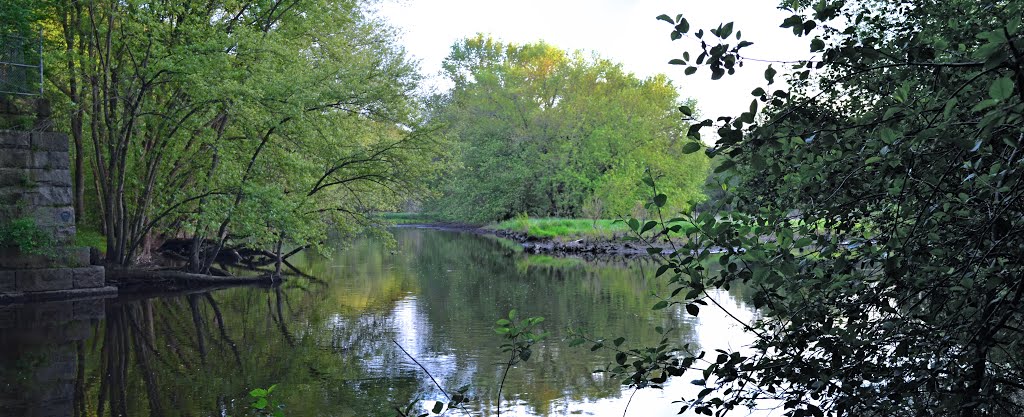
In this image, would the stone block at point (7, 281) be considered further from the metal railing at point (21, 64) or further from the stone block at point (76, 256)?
the metal railing at point (21, 64)

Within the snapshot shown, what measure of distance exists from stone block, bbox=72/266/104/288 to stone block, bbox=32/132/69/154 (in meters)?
2.35

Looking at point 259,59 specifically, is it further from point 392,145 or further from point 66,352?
point 66,352

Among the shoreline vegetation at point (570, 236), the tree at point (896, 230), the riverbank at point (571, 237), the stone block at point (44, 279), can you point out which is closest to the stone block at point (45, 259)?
the stone block at point (44, 279)

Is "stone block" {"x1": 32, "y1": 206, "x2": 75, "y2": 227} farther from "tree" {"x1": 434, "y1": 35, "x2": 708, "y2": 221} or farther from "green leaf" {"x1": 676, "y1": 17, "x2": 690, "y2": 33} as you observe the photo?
"tree" {"x1": 434, "y1": 35, "x2": 708, "y2": 221}

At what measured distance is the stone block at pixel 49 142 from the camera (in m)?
16.0

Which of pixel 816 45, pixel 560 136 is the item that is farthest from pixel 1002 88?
pixel 560 136

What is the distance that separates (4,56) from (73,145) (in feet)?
15.4

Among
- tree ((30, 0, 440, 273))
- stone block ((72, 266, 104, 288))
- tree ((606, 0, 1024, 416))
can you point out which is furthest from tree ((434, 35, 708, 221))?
tree ((606, 0, 1024, 416))

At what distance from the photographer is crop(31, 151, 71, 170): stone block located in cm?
1598

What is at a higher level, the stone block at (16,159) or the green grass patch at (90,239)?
the stone block at (16,159)

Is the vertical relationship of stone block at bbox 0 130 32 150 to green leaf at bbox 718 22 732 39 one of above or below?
above

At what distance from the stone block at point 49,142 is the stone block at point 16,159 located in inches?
8.2

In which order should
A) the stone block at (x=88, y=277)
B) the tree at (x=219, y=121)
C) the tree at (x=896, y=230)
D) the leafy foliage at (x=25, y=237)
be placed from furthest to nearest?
the tree at (x=219, y=121) < the stone block at (x=88, y=277) < the leafy foliage at (x=25, y=237) < the tree at (x=896, y=230)

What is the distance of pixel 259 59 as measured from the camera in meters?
18.6
